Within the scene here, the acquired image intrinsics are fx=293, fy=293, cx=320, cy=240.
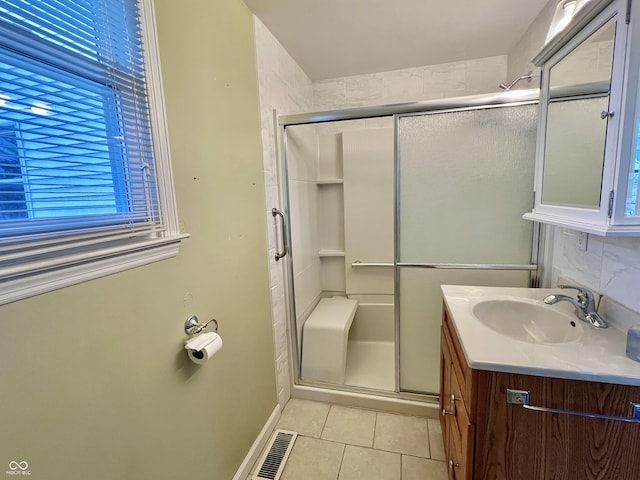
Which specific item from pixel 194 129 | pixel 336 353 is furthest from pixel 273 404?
pixel 194 129

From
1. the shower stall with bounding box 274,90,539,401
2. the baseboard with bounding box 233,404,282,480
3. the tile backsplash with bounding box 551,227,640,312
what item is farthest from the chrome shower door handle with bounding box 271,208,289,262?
the tile backsplash with bounding box 551,227,640,312

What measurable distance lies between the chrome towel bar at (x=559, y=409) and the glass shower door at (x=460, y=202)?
896 mm

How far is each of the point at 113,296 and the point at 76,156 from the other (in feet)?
1.32

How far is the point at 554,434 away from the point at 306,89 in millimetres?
2555

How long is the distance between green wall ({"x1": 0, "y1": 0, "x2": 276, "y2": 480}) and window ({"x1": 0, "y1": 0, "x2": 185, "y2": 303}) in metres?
0.08

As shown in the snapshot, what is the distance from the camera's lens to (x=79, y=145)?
2.62ft

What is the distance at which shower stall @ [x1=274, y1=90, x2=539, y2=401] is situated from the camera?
5.35 feet

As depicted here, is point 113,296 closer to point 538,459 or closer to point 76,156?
point 76,156

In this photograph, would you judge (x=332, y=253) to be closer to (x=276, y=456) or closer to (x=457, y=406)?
(x=276, y=456)

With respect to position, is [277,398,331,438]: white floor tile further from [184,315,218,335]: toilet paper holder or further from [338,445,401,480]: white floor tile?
[184,315,218,335]: toilet paper holder

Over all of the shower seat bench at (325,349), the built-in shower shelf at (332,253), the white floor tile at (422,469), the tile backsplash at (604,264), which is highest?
the tile backsplash at (604,264)

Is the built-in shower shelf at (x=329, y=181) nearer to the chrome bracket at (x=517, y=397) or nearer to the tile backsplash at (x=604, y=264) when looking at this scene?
the tile backsplash at (x=604, y=264)

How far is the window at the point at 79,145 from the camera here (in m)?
0.66

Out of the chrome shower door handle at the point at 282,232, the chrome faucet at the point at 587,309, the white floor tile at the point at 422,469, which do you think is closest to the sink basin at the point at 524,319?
the chrome faucet at the point at 587,309
